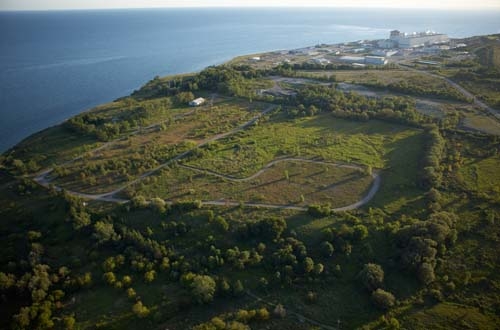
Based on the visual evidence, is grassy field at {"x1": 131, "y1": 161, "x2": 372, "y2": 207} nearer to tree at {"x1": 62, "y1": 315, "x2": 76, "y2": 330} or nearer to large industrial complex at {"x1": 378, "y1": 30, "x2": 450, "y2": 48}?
tree at {"x1": 62, "y1": 315, "x2": 76, "y2": 330}

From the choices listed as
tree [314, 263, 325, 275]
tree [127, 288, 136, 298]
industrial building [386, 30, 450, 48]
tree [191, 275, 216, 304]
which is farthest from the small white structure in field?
industrial building [386, 30, 450, 48]

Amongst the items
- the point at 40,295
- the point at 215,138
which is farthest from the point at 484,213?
the point at 40,295

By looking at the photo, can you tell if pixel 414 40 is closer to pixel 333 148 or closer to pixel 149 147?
pixel 333 148

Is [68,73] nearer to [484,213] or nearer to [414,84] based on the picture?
[414,84]

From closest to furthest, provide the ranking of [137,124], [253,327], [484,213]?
[253,327] < [484,213] < [137,124]

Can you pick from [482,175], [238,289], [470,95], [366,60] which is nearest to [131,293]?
[238,289]

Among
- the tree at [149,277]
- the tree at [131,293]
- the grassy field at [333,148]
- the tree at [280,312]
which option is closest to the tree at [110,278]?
the tree at [131,293]

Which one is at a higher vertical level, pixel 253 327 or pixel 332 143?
pixel 332 143
